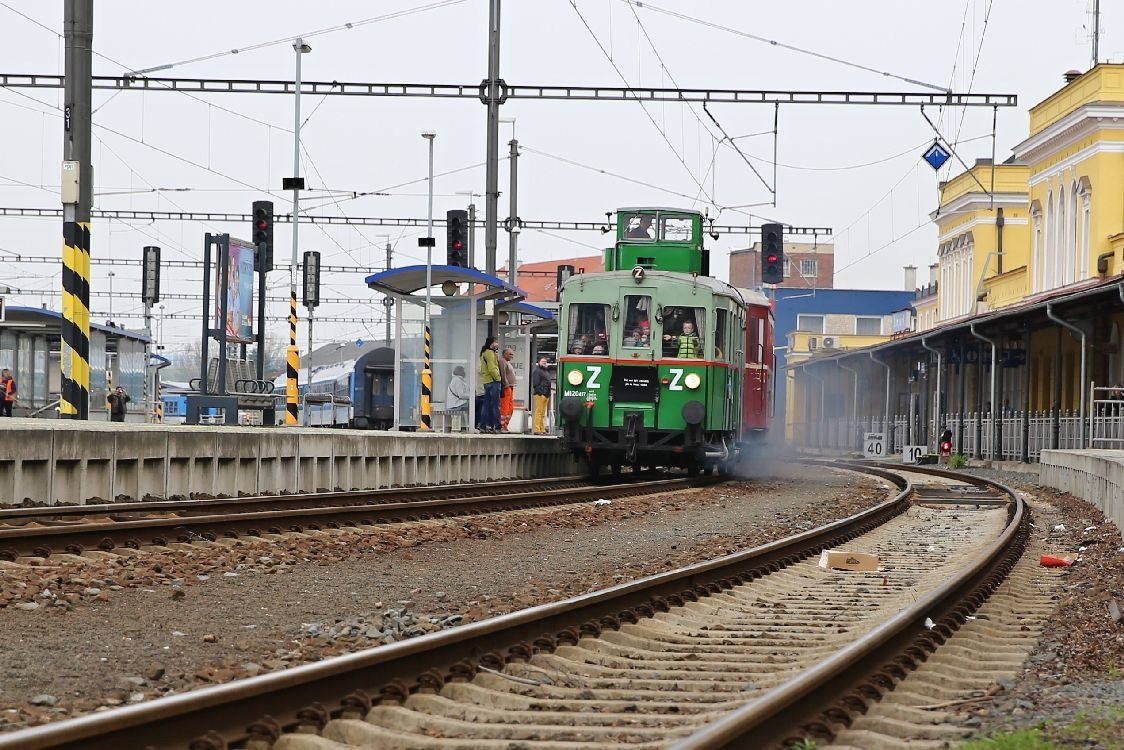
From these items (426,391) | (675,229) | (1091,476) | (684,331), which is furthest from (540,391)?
(1091,476)

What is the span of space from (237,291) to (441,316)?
11.0 metres

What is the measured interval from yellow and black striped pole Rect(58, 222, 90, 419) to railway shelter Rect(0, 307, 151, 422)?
15.1 m

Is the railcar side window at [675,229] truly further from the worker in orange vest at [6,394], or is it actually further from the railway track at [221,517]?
the worker in orange vest at [6,394]

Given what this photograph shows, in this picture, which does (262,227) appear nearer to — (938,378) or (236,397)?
(236,397)

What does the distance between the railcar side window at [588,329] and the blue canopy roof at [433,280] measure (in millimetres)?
4402

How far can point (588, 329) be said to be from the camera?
2386 centimetres

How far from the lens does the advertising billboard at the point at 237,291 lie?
38.5 meters

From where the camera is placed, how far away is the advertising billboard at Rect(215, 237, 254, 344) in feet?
126

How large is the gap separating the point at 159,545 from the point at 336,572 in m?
1.53

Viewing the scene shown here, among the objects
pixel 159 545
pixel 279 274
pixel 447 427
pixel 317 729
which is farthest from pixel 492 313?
pixel 279 274

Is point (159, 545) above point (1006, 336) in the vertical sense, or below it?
below

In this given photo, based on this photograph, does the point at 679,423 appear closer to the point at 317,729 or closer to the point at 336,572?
the point at 336,572

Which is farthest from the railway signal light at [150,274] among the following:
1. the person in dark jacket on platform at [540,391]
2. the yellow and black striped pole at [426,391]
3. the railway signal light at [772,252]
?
the railway signal light at [772,252]

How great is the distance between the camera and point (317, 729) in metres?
5.42
